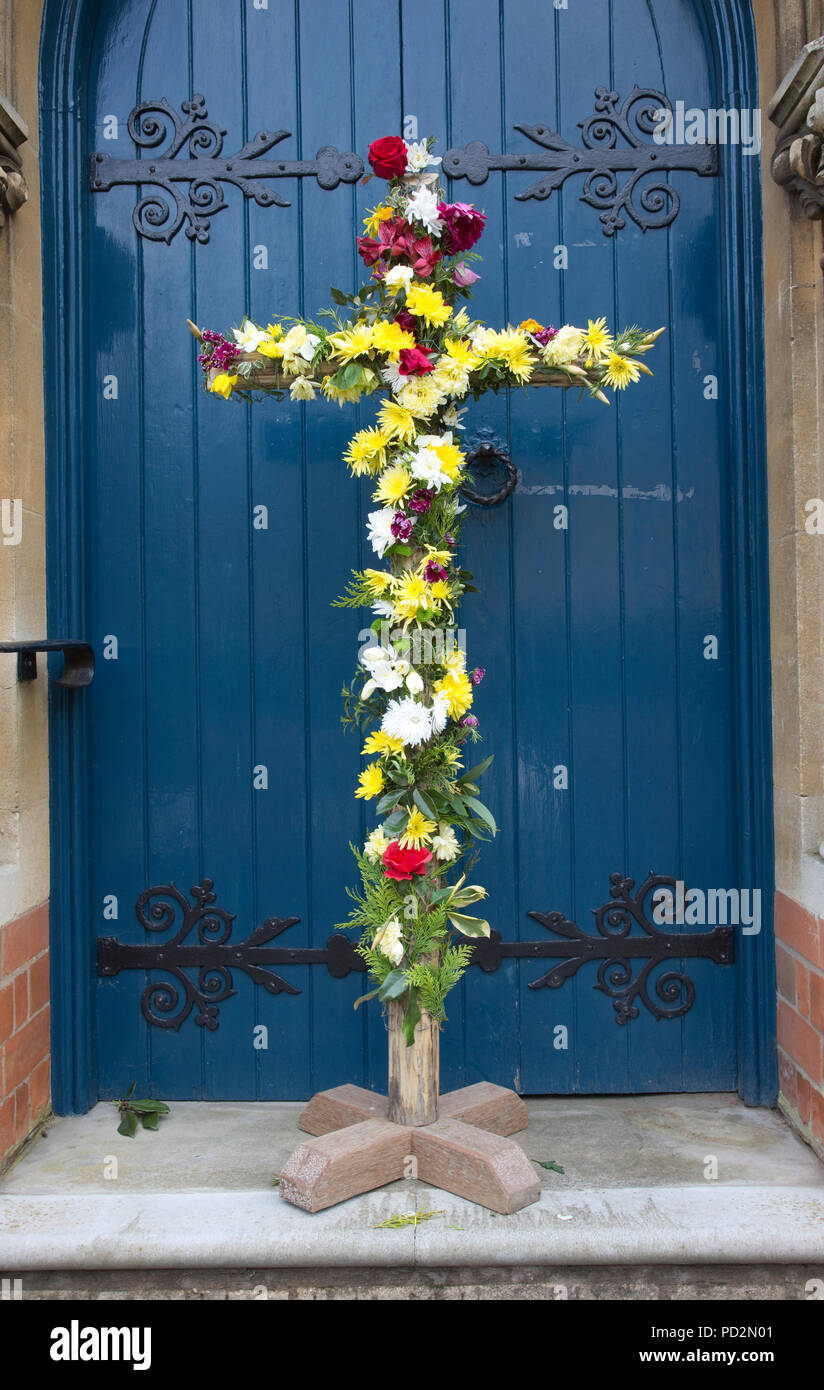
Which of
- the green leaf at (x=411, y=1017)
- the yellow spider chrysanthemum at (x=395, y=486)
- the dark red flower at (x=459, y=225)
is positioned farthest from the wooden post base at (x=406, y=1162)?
the dark red flower at (x=459, y=225)

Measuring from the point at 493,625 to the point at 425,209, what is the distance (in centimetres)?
106

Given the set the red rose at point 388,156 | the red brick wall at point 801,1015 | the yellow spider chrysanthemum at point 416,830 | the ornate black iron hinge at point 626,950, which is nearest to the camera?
the red rose at point 388,156

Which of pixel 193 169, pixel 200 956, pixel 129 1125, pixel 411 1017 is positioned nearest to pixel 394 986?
pixel 411 1017

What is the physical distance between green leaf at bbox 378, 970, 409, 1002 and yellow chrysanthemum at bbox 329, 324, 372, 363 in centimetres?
131

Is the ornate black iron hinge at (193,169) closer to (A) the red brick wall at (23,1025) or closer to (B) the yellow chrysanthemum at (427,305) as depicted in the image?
(B) the yellow chrysanthemum at (427,305)

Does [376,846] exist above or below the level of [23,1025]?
above

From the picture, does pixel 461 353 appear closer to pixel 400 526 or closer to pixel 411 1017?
pixel 400 526

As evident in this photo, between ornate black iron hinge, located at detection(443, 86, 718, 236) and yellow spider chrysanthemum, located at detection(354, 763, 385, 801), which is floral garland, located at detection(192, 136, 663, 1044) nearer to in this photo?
yellow spider chrysanthemum, located at detection(354, 763, 385, 801)

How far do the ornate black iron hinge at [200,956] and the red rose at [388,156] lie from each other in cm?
178

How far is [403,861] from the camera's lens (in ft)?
7.14

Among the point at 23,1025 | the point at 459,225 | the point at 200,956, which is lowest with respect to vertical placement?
the point at 23,1025

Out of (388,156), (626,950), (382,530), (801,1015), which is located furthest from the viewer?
(626,950)

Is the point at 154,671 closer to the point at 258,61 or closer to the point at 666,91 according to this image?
the point at 258,61

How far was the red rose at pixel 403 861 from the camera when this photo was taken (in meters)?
2.18
